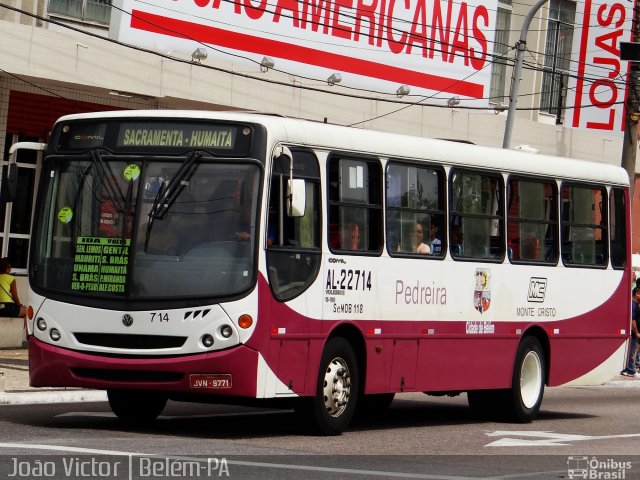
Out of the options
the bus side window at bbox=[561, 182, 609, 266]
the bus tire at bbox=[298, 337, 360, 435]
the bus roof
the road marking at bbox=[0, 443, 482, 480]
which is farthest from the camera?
the bus side window at bbox=[561, 182, 609, 266]

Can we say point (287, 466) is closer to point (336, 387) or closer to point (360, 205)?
point (336, 387)

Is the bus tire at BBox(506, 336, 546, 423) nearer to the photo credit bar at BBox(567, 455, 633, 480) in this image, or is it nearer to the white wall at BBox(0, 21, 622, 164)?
the photo credit bar at BBox(567, 455, 633, 480)

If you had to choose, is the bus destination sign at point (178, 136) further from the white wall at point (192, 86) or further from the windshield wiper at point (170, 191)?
the white wall at point (192, 86)

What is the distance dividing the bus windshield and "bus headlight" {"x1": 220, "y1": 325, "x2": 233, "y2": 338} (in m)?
0.29

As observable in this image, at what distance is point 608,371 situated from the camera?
19.0 m

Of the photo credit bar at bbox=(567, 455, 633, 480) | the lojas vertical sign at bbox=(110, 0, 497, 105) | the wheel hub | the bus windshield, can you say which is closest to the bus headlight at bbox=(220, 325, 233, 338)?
the bus windshield

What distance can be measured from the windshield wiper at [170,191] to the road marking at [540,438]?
3.74 m

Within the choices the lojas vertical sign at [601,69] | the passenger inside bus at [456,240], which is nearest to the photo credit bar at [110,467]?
the passenger inside bus at [456,240]

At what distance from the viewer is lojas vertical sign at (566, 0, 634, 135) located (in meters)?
34.2

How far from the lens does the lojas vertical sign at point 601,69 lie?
1346 inches

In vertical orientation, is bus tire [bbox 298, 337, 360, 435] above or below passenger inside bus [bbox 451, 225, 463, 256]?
below

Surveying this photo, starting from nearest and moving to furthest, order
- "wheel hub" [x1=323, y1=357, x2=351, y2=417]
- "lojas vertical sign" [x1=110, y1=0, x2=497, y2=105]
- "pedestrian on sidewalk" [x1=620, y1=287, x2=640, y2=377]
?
"wheel hub" [x1=323, y1=357, x2=351, y2=417]
"lojas vertical sign" [x1=110, y1=0, x2=497, y2=105]
"pedestrian on sidewalk" [x1=620, y1=287, x2=640, y2=377]

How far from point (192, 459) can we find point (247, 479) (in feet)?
3.51

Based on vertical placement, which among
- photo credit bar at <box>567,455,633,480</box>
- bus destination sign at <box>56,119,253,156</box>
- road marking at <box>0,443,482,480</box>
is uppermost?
bus destination sign at <box>56,119,253,156</box>
